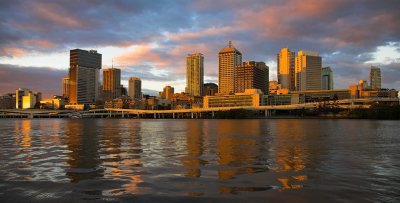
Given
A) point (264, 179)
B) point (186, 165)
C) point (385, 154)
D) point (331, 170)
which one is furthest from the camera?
point (385, 154)

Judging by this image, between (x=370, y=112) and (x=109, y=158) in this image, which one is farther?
(x=370, y=112)

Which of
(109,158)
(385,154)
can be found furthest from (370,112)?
(109,158)

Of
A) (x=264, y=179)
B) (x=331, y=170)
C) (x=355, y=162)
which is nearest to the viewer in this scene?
(x=264, y=179)

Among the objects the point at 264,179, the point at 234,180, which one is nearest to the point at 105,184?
the point at 234,180

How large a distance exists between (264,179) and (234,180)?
1.51 meters

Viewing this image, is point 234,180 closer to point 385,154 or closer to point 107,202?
point 107,202

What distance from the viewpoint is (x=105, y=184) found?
1741 centimetres

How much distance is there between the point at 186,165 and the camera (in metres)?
23.6

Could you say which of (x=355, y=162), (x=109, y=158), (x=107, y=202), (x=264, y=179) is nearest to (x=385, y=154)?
(x=355, y=162)

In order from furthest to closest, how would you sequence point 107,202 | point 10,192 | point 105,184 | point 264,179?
point 264,179, point 105,184, point 10,192, point 107,202

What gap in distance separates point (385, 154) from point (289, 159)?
359 inches

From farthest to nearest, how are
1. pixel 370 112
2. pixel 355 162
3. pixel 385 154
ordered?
pixel 370 112, pixel 385 154, pixel 355 162

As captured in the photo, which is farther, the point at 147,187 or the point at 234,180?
the point at 234,180

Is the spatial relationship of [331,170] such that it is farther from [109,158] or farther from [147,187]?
[109,158]
